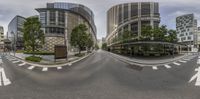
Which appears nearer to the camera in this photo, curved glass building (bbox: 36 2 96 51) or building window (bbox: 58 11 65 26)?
curved glass building (bbox: 36 2 96 51)

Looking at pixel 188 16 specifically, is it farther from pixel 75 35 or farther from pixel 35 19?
pixel 35 19

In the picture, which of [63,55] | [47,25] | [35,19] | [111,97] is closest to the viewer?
[111,97]

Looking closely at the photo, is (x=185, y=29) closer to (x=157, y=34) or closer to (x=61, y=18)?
(x=157, y=34)

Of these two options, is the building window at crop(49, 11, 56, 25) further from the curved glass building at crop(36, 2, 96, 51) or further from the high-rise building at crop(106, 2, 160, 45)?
the high-rise building at crop(106, 2, 160, 45)

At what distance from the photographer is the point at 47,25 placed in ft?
160

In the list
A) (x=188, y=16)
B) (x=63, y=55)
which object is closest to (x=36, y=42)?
(x=63, y=55)

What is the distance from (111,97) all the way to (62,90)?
1920 mm

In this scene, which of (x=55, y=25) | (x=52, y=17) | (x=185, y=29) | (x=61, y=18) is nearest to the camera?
(x=52, y=17)

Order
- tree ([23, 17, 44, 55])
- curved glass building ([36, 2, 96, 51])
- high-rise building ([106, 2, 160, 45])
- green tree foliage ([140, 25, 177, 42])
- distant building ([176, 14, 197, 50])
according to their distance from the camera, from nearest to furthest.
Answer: tree ([23, 17, 44, 55]) → green tree foliage ([140, 25, 177, 42]) → high-rise building ([106, 2, 160, 45]) → curved glass building ([36, 2, 96, 51]) → distant building ([176, 14, 197, 50])

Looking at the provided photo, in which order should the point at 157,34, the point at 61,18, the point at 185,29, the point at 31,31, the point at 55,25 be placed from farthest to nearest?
the point at 185,29
the point at 61,18
the point at 55,25
the point at 157,34
the point at 31,31

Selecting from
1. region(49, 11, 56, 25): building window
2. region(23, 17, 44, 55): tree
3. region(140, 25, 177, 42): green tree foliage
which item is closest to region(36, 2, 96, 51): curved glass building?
region(49, 11, 56, 25): building window

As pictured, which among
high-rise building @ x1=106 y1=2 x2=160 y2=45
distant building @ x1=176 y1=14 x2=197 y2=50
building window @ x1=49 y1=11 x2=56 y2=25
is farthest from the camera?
distant building @ x1=176 y1=14 x2=197 y2=50

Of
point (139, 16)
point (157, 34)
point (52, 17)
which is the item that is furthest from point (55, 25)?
point (157, 34)

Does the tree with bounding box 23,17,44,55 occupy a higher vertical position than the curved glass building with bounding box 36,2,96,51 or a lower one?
lower
